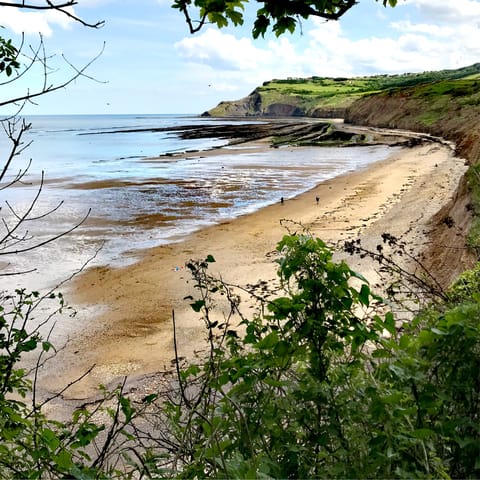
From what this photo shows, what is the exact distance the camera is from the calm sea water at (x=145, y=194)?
17062 mm

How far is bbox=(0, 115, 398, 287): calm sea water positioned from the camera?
56.0 ft

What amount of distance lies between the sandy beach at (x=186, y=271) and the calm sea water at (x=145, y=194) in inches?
56.8

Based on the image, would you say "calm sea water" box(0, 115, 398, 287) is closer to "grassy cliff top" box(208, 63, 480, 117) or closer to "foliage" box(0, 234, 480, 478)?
"foliage" box(0, 234, 480, 478)

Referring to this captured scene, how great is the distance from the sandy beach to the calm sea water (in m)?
1.44

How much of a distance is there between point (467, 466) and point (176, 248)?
1501 cm

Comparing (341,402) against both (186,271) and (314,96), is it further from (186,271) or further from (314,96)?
(314,96)

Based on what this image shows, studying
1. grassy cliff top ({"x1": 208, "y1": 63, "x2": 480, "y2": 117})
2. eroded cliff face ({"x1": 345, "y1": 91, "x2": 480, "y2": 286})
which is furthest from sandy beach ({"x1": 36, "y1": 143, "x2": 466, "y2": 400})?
grassy cliff top ({"x1": 208, "y1": 63, "x2": 480, "y2": 117})

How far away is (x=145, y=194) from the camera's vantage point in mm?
27953

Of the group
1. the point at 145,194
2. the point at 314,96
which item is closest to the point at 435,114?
the point at 145,194

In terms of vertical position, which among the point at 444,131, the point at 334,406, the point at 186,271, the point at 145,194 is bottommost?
the point at 186,271

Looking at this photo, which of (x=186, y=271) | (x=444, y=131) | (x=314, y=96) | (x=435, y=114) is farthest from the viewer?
(x=314, y=96)

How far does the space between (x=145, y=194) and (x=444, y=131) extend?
38.8m

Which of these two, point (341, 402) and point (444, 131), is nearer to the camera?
point (341, 402)

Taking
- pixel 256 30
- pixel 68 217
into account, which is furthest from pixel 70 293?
pixel 256 30
